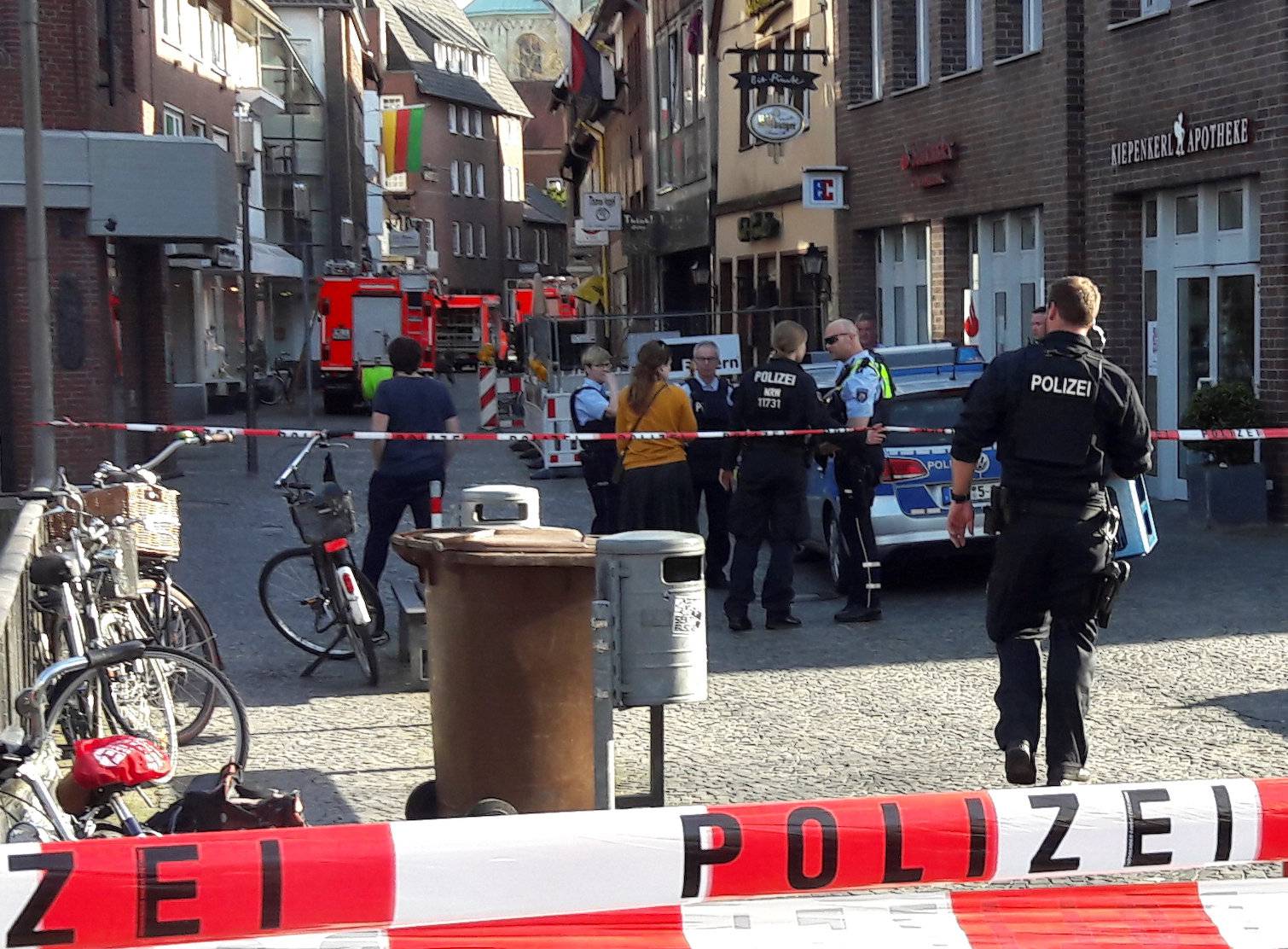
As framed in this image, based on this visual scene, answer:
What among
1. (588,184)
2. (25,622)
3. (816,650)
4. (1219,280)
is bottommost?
(816,650)

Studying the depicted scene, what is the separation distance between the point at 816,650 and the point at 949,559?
360 centimetres

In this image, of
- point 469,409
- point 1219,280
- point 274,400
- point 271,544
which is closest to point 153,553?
point 271,544

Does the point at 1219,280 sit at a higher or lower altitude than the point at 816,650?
higher

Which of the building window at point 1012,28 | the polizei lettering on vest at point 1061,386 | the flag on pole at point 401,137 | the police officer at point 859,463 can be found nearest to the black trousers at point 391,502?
the police officer at point 859,463

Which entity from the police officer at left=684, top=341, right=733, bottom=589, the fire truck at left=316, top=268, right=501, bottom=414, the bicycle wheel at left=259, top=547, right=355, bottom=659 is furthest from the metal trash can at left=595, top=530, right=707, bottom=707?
the fire truck at left=316, top=268, right=501, bottom=414

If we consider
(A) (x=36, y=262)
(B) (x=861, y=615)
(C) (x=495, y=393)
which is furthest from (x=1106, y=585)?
(C) (x=495, y=393)

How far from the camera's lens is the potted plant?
15.4 meters

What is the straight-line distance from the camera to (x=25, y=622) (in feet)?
24.7

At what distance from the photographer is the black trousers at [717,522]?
13.2m

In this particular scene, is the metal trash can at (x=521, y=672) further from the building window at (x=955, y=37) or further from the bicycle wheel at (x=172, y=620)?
the building window at (x=955, y=37)

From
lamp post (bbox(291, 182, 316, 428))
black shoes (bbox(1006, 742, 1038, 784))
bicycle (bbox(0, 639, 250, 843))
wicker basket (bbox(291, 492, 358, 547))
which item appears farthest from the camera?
lamp post (bbox(291, 182, 316, 428))

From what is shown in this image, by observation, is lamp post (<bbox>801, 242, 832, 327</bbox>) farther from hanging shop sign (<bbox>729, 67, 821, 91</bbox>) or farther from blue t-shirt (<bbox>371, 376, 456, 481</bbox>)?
blue t-shirt (<bbox>371, 376, 456, 481</bbox>)

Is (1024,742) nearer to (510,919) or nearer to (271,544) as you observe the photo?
(510,919)

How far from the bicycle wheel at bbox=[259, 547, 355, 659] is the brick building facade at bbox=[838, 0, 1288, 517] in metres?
8.54
